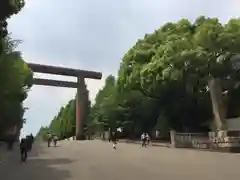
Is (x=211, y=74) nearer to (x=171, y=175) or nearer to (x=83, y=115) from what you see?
(x=171, y=175)

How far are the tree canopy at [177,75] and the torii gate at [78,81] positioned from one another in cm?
1420

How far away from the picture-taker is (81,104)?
243 ft

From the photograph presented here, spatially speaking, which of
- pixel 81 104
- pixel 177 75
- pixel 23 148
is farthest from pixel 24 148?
pixel 81 104

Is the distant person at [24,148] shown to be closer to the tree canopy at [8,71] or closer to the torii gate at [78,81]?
the tree canopy at [8,71]

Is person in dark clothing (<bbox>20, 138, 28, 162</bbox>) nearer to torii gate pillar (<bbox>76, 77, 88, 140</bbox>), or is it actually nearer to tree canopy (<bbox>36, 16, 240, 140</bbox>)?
tree canopy (<bbox>36, 16, 240, 140</bbox>)

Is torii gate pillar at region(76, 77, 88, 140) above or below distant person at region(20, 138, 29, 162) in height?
Answer: above

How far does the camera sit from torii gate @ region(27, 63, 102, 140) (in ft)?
232

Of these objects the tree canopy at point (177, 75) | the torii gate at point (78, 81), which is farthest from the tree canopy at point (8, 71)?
the torii gate at point (78, 81)

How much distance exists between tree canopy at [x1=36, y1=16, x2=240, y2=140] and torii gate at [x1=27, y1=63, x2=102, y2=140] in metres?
14.2

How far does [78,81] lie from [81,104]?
3718 mm

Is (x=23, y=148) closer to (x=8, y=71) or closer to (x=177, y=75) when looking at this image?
(x=8, y=71)

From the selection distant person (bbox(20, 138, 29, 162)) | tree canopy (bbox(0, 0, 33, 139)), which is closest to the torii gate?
tree canopy (bbox(0, 0, 33, 139))

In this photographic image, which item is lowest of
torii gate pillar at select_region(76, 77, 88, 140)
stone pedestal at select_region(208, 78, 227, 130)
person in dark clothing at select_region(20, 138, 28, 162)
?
person in dark clothing at select_region(20, 138, 28, 162)

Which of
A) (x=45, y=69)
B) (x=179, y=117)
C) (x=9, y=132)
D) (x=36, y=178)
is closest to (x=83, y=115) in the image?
(x=45, y=69)
